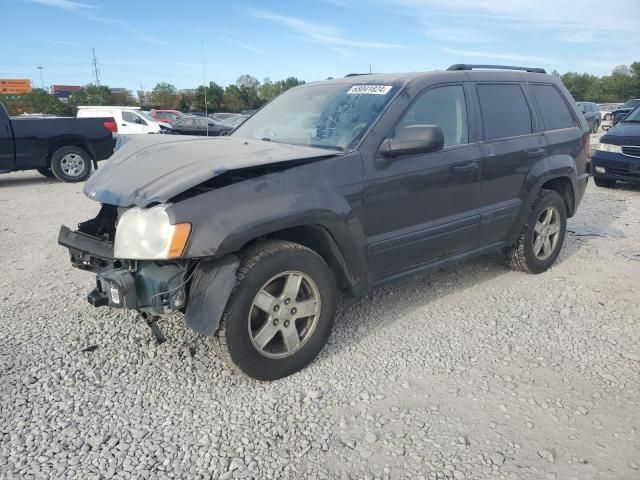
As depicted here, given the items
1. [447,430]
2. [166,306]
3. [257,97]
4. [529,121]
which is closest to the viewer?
[447,430]

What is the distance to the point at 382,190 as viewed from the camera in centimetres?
338

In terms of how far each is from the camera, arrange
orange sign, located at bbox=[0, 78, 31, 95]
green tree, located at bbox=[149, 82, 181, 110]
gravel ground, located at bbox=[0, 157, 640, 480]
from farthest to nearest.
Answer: orange sign, located at bbox=[0, 78, 31, 95] < green tree, located at bbox=[149, 82, 181, 110] < gravel ground, located at bbox=[0, 157, 640, 480]

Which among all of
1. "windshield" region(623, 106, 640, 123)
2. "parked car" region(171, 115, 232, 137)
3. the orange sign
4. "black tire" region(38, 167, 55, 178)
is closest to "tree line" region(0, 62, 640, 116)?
"parked car" region(171, 115, 232, 137)

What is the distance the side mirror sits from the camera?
128 inches

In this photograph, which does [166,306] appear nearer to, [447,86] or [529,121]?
[447,86]

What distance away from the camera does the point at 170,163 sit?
305 cm

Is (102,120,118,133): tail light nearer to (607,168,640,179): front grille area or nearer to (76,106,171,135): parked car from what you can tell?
(76,106,171,135): parked car

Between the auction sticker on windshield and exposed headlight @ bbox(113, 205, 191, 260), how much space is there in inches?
71.3

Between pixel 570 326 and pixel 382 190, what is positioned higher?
pixel 382 190

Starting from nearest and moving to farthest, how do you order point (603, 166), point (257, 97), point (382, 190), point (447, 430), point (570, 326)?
point (447, 430), point (382, 190), point (570, 326), point (603, 166), point (257, 97)

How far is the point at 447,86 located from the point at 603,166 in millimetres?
6955

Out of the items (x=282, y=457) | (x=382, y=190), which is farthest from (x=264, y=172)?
(x=282, y=457)

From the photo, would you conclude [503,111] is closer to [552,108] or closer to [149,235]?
[552,108]

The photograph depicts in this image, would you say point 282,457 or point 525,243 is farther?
point 525,243
